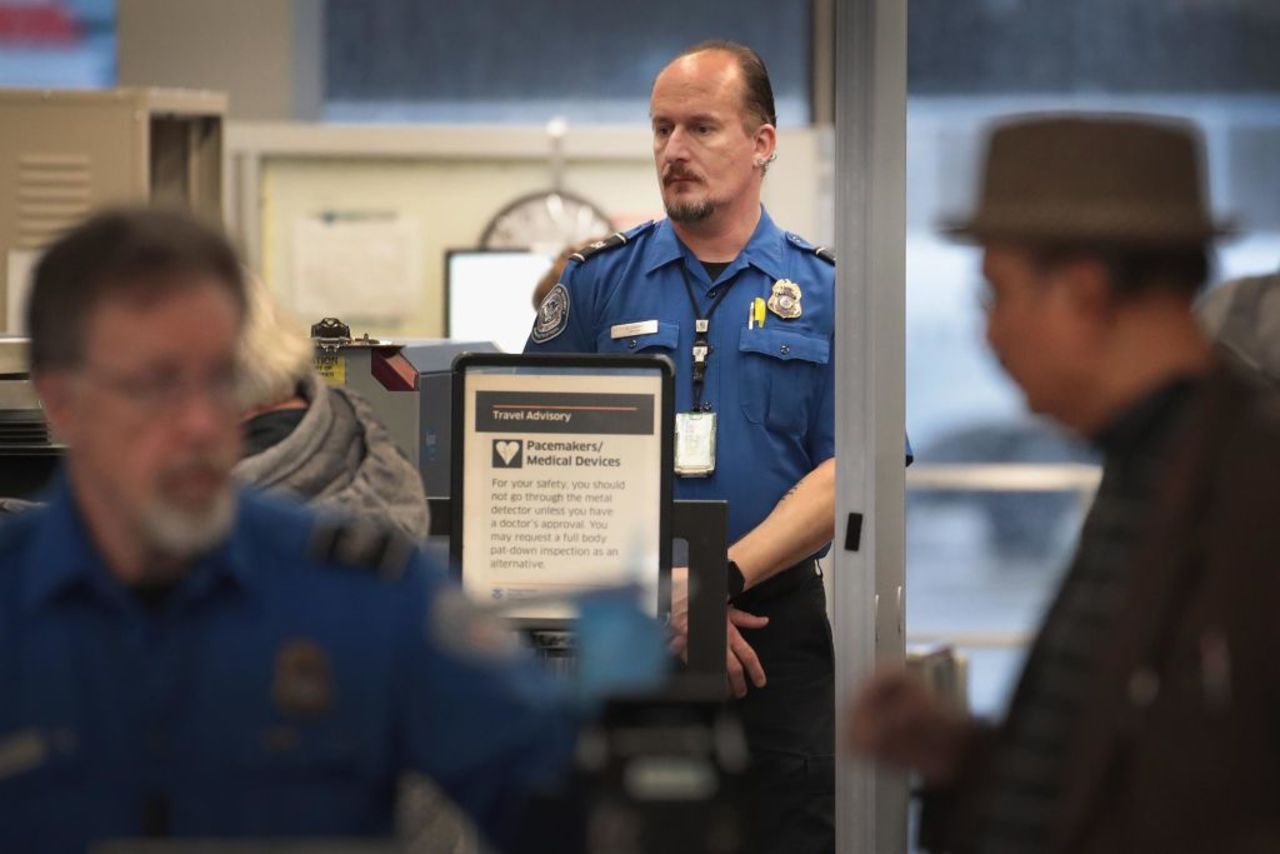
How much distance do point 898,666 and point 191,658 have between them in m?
1.37

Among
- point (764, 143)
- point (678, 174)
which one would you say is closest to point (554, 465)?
point (678, 174)

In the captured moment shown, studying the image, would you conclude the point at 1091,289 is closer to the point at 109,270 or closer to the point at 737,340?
the point at 109,270

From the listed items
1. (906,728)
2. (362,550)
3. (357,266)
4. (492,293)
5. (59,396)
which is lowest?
(906,728)

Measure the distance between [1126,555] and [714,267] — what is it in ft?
Answer: 7.04

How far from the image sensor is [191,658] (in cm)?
170

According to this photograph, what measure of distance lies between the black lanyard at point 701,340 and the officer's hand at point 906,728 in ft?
6.29

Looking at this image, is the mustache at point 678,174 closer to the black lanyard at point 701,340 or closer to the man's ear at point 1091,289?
the black lanyard at point 701,340

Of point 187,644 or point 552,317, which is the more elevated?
point 552,317

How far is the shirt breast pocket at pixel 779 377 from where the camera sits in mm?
3541

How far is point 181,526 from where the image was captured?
1.66 meters

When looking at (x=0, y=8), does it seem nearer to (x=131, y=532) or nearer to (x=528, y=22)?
(x=528, y=22)

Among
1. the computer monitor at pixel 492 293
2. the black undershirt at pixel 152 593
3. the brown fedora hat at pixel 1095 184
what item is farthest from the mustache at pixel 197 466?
the computer monitor at pixel 492 293

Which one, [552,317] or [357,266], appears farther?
[357,266]

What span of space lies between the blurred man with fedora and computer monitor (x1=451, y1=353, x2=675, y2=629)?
123 centimetres
